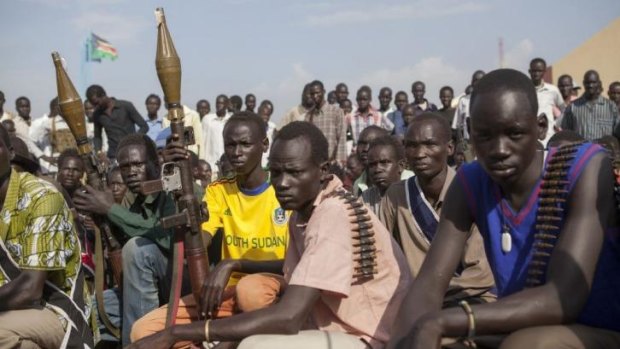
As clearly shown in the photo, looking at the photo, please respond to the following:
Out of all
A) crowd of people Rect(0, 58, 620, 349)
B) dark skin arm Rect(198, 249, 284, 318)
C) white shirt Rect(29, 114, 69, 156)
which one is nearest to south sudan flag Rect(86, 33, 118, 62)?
white shirt Rect(29, 114, 69, 156)

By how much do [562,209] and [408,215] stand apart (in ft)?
7.38

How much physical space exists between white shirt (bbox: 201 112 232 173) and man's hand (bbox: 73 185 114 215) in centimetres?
909

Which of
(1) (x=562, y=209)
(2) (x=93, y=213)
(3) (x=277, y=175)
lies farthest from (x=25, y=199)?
(1) (x=562, y=209)

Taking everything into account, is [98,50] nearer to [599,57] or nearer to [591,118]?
[599,57]

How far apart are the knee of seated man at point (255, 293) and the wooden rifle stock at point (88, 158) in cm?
201

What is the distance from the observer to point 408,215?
5.04 m

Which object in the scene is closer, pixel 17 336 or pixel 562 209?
pixel 562 209

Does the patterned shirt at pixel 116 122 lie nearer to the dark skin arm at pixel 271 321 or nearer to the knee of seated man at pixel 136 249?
the knee of seated man at pixel 136 249

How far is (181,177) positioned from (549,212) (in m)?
2.49

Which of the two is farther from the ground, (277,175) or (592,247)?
(277,175)

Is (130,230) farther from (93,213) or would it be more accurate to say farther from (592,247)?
(592,247)

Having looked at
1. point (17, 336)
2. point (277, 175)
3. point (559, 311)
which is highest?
point (277, 175)

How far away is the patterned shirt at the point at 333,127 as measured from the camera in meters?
12.2

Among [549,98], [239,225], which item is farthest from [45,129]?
[239,225]
